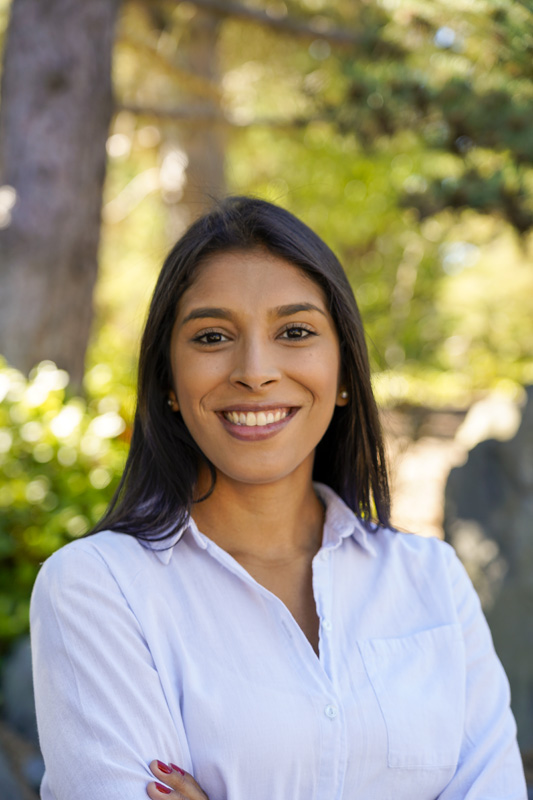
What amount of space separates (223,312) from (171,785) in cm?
90

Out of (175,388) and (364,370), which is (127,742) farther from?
(364,370)

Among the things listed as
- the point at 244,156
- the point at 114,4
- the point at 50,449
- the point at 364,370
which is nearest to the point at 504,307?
the point at 244,156

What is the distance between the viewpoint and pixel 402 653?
1.68 metres

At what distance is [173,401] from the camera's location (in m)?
1.88

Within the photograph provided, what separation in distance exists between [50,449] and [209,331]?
2.21 meters

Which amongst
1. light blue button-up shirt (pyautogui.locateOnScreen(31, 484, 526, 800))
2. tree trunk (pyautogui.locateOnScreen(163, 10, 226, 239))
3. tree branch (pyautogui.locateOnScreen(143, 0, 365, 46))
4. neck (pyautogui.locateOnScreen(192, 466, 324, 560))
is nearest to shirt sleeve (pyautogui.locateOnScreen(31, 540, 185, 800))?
light blue button-up shirt (pyautogui.locateOnScreen(31, 484, 526, 800))

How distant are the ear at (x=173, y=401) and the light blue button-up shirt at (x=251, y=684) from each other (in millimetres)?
322

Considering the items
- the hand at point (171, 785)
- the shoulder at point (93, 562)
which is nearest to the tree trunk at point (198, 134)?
the shoulder at point (93, 562)

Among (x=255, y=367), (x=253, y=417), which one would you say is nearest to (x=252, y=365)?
(x=255, y=367)

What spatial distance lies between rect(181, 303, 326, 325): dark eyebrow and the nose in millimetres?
73

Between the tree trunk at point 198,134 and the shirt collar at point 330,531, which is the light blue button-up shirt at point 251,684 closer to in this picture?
the shirt collar at point 330,531

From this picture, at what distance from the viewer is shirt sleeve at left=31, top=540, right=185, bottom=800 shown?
1373 millimetres

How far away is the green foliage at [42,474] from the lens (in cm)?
341

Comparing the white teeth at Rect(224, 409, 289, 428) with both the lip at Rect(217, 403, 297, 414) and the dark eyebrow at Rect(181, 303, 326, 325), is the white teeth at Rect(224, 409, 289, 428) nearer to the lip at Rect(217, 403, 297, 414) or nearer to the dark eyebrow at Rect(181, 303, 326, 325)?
the lip at Rect(217, 403, 297, 414)
